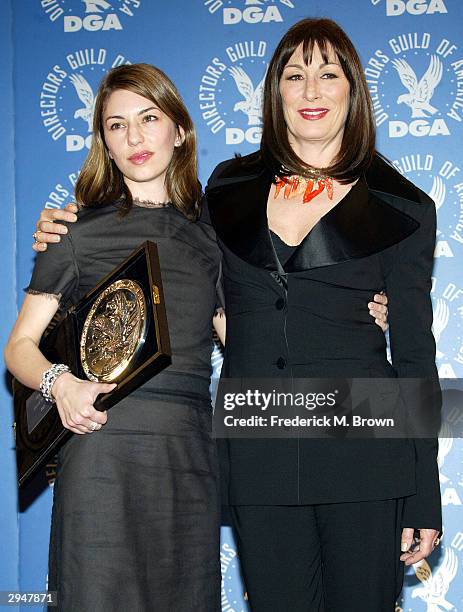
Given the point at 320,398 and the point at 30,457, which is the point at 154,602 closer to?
the point at 30,457

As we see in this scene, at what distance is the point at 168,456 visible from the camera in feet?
5.48

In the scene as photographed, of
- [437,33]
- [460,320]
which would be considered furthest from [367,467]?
[437,33]

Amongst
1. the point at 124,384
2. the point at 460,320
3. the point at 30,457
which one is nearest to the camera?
the point at 124,384

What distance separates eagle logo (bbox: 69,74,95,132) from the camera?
2.48 m

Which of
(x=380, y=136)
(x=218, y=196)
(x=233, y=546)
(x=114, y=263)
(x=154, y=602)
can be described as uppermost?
(x=380, y=136)

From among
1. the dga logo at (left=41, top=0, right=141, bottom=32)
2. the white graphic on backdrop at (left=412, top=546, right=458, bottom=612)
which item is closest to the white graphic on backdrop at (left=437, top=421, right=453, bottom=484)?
the white graphic on backdrop at (left=412, top=546, right=458, bottom=612)

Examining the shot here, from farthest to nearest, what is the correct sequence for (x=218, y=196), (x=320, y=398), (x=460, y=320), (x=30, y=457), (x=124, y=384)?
1. (x=460, y=320)
2. (x=218, y=196)
3. (x=30, y=457)
4. (x=320, y=398)
5. (x=124, y=384)

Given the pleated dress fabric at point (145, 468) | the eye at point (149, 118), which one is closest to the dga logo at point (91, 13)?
the eye at point (149, 118)

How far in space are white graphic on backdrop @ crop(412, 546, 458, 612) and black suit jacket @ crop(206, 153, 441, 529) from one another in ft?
2.67

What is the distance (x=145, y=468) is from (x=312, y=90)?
2.68ft

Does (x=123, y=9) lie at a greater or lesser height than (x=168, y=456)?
greater

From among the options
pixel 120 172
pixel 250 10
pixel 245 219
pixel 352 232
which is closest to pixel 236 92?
pixel 250 10

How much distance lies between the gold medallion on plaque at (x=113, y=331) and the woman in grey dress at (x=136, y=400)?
5 cm

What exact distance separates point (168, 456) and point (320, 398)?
32 centimetres
